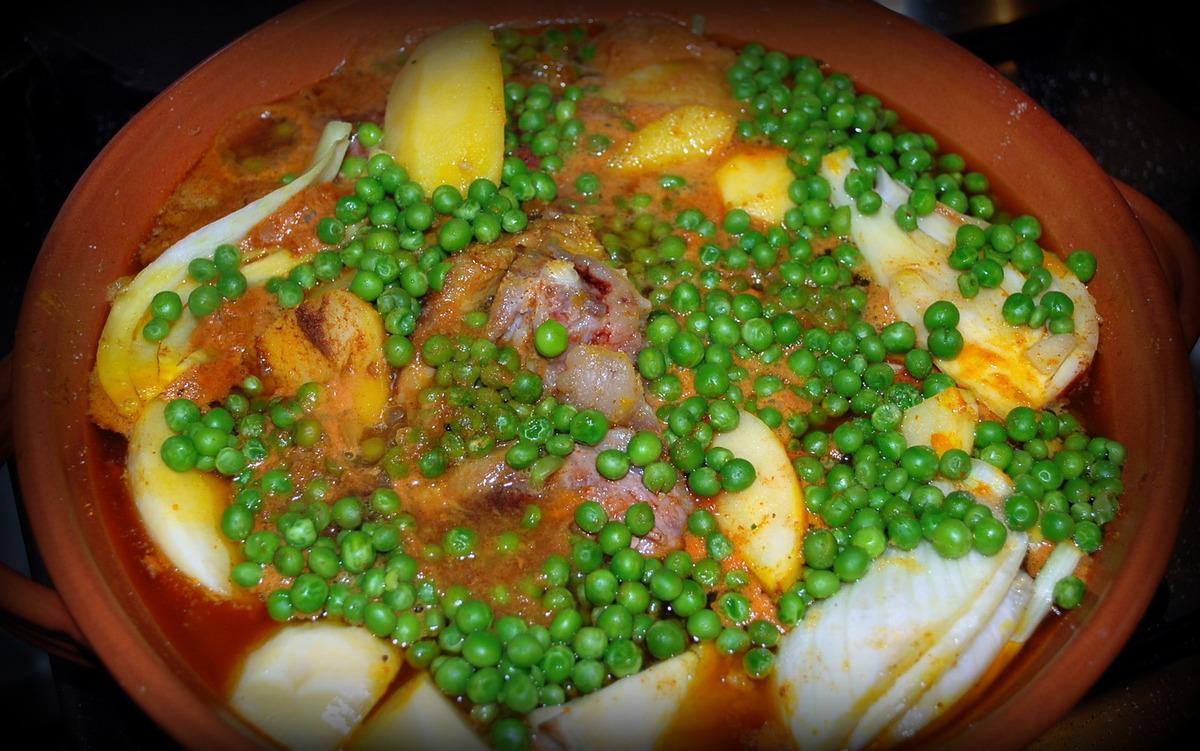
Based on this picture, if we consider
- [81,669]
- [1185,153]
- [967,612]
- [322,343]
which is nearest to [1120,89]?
[1185,153]

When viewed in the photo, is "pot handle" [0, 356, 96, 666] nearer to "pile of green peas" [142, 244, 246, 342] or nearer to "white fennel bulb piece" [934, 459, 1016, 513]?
"pile of green peas" [142, 244, 246, 342]

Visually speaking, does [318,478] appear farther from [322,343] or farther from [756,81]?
[756,81]

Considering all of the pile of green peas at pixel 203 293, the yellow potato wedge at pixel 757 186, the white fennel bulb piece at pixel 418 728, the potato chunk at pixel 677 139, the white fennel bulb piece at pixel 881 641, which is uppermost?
the potato chunk at pixel 677 139

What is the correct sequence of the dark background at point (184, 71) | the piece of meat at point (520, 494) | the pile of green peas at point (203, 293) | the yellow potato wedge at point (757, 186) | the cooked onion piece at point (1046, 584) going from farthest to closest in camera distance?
the dark background at point (184, 71)
the yellow potato wedge at point (757, 186)
the pile of green peas at point (203, 293)
the piece of meat at point (520, 494)
the cooked onion piece at point (1046, 584)

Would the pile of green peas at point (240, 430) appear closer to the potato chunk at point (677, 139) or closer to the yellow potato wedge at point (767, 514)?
the yellow potato wedge at point (767, 514)

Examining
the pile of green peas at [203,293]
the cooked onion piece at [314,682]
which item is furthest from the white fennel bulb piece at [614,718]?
the pile of green peas at [203,293]

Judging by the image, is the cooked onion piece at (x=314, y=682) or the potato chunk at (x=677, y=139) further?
the potato chunk at (x=677, y=139)

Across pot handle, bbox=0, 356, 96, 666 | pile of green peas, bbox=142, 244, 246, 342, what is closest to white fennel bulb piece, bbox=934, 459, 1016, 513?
pile of green peas, bbox=142, 244, 246, 342
